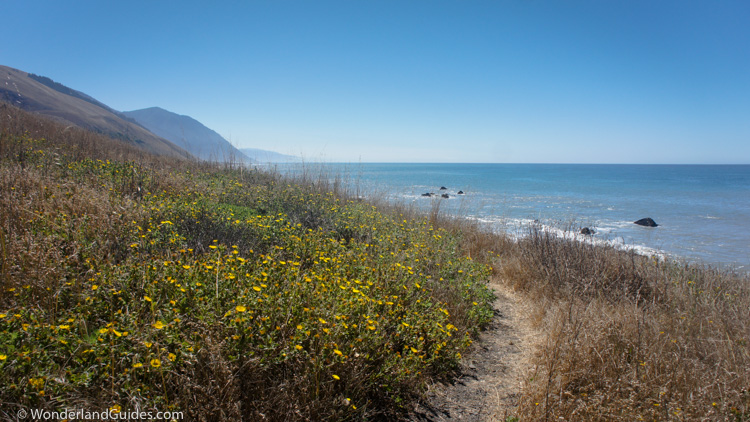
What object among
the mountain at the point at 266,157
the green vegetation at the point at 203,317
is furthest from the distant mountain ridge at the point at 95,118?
the green vegetation at the point at 203,317

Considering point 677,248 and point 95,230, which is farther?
point 677,248

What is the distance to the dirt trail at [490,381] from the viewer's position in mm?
3028

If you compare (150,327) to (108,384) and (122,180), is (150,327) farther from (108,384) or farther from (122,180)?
(122,180)

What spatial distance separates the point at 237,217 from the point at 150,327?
11.5ft

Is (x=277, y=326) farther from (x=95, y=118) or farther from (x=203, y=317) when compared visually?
(x=95, y=118)

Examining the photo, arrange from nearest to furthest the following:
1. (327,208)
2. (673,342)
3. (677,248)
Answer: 1. (673,342)
2. (327,208)
3. (677,248)

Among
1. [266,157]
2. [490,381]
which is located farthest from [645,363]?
[266,157]

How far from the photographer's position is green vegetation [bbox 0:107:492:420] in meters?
2.03

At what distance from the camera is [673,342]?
11.6 ft

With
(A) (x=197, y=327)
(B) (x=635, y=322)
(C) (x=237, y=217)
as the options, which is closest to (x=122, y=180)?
(C) (x=237, y=217)

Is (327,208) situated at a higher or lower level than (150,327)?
higher

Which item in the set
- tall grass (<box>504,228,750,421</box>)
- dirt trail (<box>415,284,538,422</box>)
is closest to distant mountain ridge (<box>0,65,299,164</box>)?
dirt trail (<box>415,284,538,422</box>)

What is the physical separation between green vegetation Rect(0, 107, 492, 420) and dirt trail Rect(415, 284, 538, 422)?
8.5 inches

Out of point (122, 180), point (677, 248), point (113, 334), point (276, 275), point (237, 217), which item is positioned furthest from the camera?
point (677, 248)
